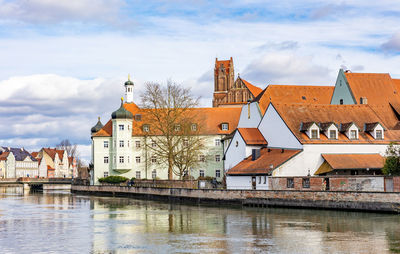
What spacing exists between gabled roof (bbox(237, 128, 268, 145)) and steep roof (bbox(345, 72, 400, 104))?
1374 cm

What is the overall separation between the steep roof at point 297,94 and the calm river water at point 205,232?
103 ft

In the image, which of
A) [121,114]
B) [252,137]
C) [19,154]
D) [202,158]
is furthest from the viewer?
[19,154]

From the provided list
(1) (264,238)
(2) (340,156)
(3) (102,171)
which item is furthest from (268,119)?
(3) (102,171)

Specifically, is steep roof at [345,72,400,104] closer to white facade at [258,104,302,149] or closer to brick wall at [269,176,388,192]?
white facade at [258,104,302,149]

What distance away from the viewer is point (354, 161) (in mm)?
45156

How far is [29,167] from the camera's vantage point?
164750 millimetres

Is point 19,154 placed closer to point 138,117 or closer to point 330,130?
point 138,117

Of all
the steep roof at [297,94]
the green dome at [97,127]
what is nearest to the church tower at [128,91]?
the green dome at [97,127]

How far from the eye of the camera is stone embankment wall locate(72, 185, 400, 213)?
34.5m

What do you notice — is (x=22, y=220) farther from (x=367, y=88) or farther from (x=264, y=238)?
(x=367, y=88)

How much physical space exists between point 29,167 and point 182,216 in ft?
446

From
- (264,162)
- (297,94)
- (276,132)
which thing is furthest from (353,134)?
(297,94)

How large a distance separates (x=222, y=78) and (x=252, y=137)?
2950 inches

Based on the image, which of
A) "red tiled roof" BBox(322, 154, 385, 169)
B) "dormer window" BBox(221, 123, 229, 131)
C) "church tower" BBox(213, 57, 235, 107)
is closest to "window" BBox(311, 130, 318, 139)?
"red tiled roof" BBox(322, 154, 385, 169)
